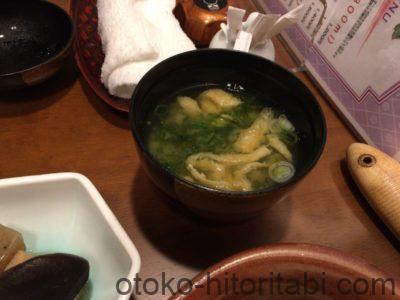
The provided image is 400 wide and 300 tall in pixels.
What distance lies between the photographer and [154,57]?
91 cm

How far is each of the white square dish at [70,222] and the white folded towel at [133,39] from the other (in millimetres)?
275

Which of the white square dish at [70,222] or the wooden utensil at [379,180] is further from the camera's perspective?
the wooden utensil at [379,180]

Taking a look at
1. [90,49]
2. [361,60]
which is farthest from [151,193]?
[361,60]

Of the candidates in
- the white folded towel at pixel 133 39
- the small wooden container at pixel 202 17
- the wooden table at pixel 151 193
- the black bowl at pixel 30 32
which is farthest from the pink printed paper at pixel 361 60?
the black bowl at pixel 30 32

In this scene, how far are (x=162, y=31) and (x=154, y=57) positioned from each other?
0.11m

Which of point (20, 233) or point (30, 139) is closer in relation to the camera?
point (20, 233)

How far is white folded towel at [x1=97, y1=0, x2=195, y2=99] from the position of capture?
88cm

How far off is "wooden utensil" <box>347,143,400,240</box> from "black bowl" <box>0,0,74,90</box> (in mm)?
740

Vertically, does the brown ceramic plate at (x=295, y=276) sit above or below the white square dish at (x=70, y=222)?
above

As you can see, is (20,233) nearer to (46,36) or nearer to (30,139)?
(30,139)

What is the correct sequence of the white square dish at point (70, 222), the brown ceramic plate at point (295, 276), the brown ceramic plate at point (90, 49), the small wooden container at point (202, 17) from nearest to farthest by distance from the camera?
the brown ceramic plate at point (295, 276) < the white square dish at point (70, 222) < the brown ceramic plate at point (90, 49) < the small wooden container at point (202, 17)

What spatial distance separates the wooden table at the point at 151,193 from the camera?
2.57ft

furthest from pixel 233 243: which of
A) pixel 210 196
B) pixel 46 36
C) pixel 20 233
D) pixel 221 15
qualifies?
pixel 46 36

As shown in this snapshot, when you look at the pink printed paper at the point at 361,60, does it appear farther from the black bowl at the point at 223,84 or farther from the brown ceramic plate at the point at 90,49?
the brown ceramic plate at the point at 90,49
